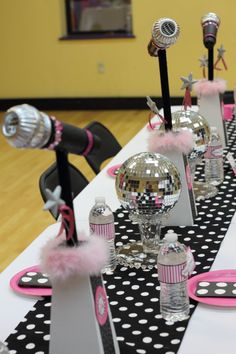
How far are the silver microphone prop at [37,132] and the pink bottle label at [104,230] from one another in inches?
27.0

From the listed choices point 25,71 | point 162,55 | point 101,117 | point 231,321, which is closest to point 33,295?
point 231,321

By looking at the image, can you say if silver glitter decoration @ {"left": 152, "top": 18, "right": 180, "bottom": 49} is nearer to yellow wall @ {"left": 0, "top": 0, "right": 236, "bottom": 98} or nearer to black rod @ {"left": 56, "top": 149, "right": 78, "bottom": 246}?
black rod @ {"left": 56, "top": 149, "right": 78, "bottom": 246}

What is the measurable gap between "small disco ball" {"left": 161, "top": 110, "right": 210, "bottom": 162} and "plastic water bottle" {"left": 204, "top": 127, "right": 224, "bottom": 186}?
0.16 metres

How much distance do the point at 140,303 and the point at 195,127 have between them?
918 millimetres

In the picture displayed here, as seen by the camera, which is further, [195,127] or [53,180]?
[53,180]

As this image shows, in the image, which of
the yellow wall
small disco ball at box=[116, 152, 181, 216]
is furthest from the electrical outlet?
small disco ball at box=[116, 152, 181, 216]

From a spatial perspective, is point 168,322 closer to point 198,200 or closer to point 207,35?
point 198,200

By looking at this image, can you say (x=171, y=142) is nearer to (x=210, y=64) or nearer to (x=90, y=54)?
(x=210, y=64)

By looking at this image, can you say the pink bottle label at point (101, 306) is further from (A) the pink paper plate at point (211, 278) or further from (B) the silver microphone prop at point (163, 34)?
(B) the silver microphone prop at point (163, 34)

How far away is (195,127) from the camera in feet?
8.29

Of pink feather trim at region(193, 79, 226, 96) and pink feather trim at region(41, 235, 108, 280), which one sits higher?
pink feather trim at region(193, 79, 226, 96)

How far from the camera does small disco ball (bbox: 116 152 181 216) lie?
6.52ft

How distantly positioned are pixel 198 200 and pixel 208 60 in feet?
2.98

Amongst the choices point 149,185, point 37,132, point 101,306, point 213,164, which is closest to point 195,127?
point 213,164
